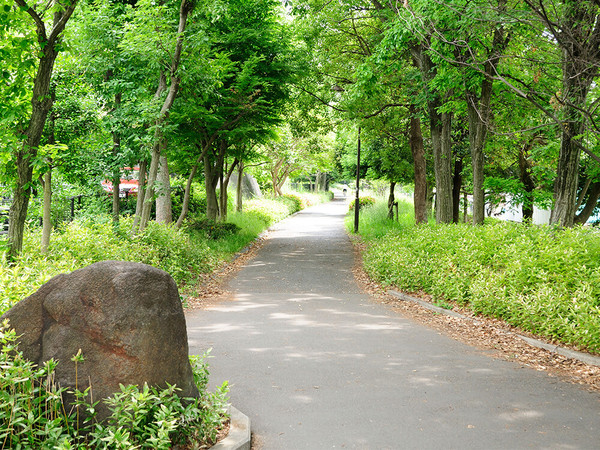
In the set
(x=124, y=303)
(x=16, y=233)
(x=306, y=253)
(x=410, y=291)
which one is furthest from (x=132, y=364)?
(x=306, y=253)

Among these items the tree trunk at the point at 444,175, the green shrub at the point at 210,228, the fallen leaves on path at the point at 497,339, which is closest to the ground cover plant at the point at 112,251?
the green shrub at the point at 210,228

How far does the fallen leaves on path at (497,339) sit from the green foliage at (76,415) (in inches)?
178

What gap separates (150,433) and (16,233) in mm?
5343

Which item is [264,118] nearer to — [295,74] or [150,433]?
[295,74]

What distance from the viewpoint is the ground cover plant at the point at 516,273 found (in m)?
7.03

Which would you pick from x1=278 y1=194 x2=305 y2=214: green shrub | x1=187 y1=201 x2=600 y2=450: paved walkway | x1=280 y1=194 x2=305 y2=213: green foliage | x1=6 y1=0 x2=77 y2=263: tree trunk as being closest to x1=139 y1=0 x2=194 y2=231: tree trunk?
x1=6 y1=0 x2=77 y2=263: tree trunk

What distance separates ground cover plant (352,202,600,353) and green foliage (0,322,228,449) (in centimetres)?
543

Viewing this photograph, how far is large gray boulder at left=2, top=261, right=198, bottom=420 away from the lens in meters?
3.62

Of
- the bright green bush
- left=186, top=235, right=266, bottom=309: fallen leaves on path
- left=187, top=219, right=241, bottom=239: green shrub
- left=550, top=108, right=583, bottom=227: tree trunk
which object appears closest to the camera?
left=550, top=108, right=583, bottom=227: tree trunk

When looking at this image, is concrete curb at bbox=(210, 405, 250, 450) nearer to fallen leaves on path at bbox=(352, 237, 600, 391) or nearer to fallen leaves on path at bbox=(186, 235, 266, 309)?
fallen leaves on path at bbox=(352, 237, 600, 391)

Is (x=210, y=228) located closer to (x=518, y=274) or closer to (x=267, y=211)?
(x=518, y=274)

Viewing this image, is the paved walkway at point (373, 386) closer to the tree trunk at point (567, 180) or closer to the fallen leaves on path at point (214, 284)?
the fallen leaves on path at point (214, 284)

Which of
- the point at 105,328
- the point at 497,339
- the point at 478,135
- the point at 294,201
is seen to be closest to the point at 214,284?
the point at 497,339

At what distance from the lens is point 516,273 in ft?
27.5
